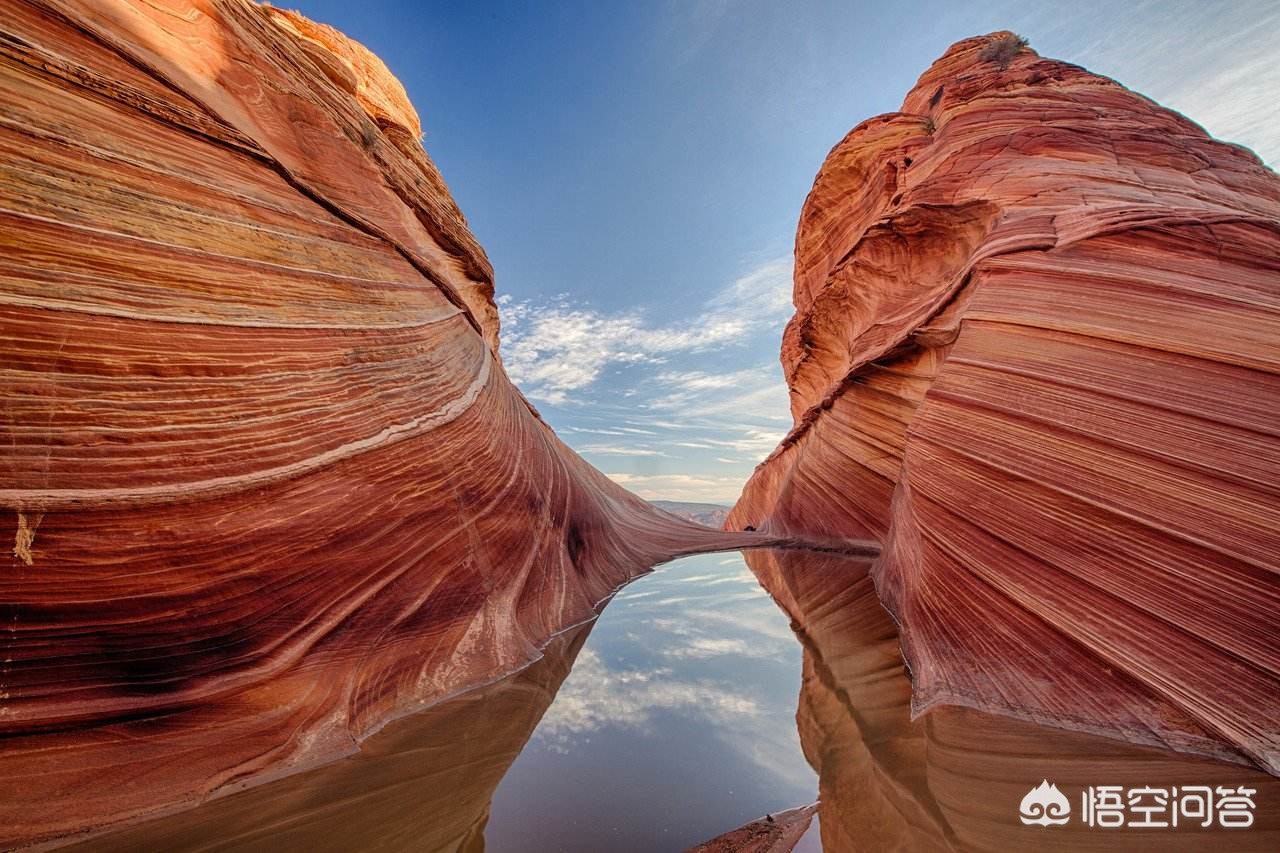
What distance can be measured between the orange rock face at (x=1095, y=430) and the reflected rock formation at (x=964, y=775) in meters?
0.16

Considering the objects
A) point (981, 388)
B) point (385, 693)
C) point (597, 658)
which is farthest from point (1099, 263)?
point (385, 693)

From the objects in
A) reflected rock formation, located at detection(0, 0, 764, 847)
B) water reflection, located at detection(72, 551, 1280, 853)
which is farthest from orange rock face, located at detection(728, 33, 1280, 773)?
reflected rock formation, located at detection(0, 0, 764, 847)

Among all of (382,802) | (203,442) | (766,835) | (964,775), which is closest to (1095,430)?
(964,775)

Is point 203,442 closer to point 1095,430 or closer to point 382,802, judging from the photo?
point 382,802

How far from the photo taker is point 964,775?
1.58 meters

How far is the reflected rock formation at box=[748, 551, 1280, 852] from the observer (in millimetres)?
1281

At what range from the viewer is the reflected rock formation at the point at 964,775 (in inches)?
50.4

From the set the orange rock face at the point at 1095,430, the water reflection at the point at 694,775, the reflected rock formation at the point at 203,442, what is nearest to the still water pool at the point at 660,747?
the water reflection at the point at 694,775

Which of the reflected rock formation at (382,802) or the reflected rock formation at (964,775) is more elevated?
the reflected rock formation at (964,775)

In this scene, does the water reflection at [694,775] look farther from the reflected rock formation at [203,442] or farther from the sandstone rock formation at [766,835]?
the reflected rock formation at [203,442]

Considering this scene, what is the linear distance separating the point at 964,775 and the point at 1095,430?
2071 mm

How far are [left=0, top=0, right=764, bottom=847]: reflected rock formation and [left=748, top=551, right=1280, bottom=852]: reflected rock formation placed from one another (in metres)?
1.76

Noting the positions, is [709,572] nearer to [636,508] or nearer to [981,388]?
[636,508]

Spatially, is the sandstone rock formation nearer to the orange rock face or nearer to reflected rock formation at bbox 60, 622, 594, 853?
reflected rock formation at bbox 60, 622, 594, 853
